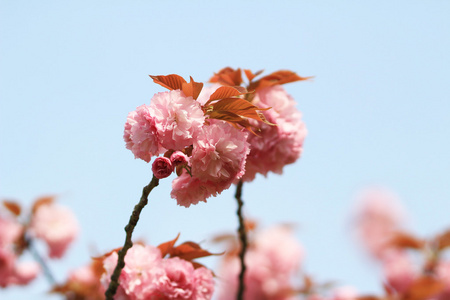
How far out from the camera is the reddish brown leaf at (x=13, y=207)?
9.76ft

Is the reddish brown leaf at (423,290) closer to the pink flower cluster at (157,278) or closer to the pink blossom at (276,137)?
the pink blossom at (276,137)

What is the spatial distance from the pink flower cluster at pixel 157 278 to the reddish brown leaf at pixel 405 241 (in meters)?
1.86

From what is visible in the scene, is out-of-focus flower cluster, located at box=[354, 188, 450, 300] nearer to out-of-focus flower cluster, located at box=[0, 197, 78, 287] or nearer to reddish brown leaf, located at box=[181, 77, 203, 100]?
reddish brown leaf, located at box=[181, 77, 203, 100]

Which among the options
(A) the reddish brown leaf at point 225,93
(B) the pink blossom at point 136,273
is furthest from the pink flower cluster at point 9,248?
(A) the reddish brown leaf at point 225,93

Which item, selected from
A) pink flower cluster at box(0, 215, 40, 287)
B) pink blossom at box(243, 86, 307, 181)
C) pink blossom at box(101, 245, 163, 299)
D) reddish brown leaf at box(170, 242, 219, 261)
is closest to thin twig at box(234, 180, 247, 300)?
pink blossom at box(243, 86, 307, 181)

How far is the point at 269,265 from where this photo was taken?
3.57m

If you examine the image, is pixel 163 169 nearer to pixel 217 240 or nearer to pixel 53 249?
pixel 217 240

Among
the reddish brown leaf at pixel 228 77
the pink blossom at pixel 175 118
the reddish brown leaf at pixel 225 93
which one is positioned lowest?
the pink blossom at pixel 175 118

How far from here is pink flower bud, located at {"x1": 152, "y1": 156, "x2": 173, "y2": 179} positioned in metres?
0.89

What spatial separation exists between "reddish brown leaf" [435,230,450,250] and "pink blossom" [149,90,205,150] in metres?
2.33

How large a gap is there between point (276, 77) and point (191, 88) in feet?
1.84

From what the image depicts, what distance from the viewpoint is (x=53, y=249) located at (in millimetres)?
3365

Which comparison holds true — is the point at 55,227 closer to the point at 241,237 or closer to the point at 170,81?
the point at 241,237

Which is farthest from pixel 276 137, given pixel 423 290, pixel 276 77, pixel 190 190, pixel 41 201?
pixel 41 201
